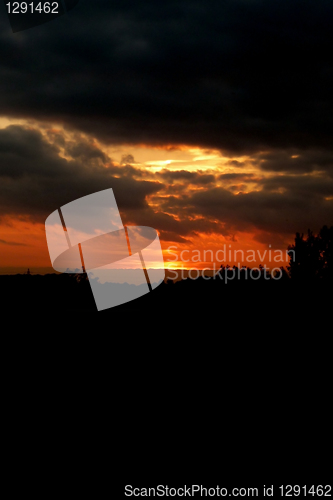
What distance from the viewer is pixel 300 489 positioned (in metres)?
6.56

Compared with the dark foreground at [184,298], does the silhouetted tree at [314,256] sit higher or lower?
higher

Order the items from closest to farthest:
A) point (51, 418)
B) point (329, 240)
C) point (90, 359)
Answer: point (51, 418)
point (90, 359)
point (329, 240)

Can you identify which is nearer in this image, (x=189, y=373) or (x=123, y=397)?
(x=123, y=397)

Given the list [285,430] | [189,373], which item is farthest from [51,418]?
[285,430]

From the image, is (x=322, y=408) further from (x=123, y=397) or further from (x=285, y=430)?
(x=123, y=397)

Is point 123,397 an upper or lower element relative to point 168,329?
lower

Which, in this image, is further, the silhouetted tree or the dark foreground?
the silhouetted tree

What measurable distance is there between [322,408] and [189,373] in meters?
3.44

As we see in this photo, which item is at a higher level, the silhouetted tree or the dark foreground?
the silhouetted tree

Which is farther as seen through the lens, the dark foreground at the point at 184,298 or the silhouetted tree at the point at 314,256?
the silhouetted tree at the point at 314,256

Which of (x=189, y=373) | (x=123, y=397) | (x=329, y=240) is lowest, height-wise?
(x=123, y=397)

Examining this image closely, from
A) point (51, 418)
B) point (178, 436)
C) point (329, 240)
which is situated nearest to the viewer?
point (178, 436)

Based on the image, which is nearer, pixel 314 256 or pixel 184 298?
pixel 184 298

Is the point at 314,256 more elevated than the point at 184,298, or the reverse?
the point at 314,256
